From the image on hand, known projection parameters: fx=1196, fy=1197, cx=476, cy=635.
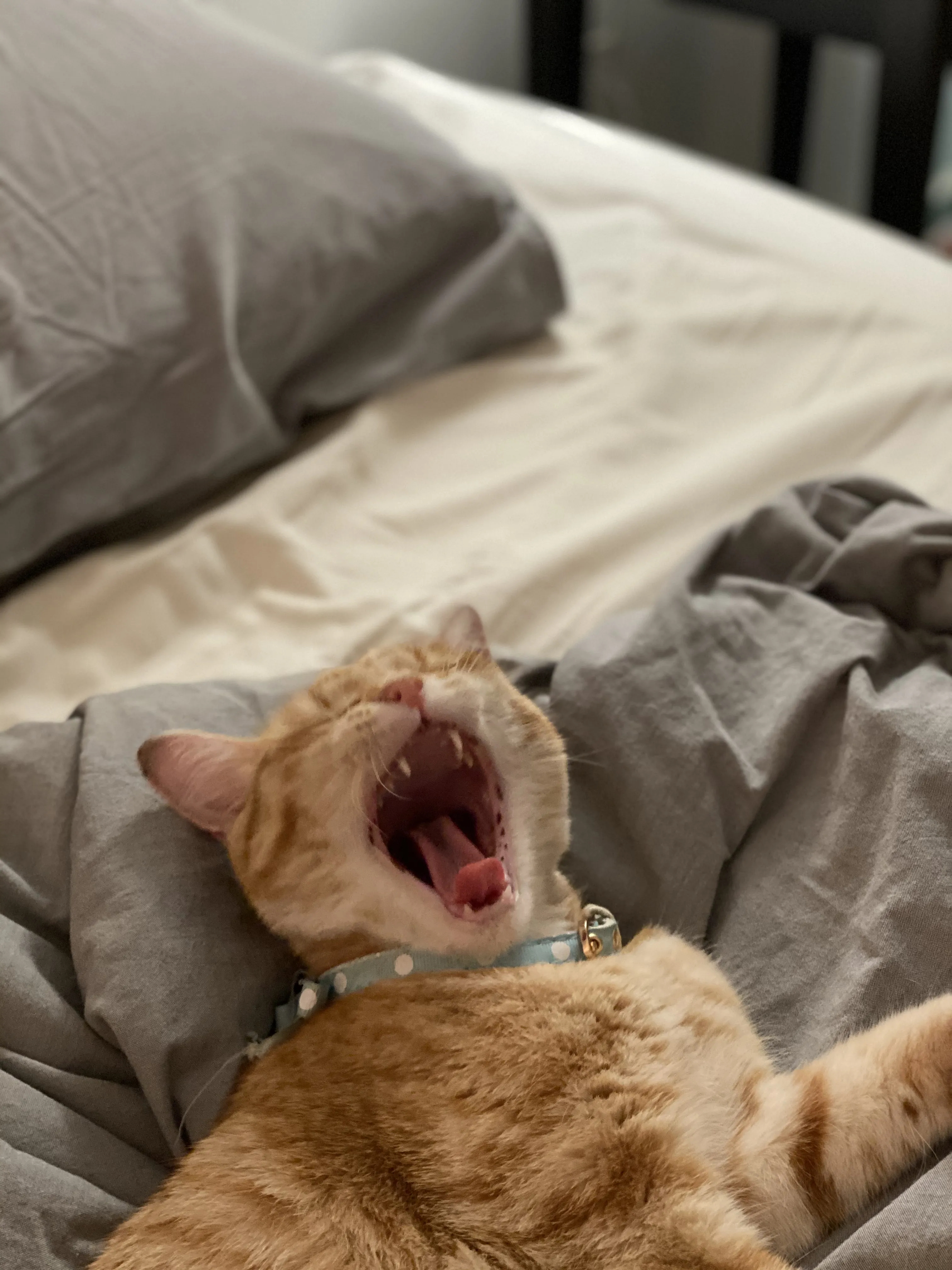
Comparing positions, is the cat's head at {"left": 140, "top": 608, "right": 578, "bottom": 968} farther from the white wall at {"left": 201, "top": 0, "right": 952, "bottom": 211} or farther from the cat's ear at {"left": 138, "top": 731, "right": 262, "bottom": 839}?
the white wall at {"left": 201, "top": 0, "right": 952, "bottom": 211}

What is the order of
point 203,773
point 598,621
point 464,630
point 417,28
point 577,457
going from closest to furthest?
point 203,773 → point 464,630 → point 598,621 → point 577,457 → point 417,28

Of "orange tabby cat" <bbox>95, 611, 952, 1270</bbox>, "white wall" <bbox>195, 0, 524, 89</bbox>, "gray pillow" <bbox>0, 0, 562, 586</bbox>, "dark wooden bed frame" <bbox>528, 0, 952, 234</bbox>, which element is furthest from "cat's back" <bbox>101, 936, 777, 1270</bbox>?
"white wall" <bbox>195, 0, 524, 89</bbox>

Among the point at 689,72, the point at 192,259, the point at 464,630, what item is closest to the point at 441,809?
the point at 464,630

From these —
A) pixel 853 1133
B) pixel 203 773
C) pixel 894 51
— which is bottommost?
pixel 853 1133

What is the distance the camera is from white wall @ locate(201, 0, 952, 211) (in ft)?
10.0

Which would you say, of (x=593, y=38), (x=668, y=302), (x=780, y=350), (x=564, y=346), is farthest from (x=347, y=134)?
(x=593, y=38)

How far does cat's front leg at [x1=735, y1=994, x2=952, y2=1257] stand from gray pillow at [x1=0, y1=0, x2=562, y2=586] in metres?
0.91

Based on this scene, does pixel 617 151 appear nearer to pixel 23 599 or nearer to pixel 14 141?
pixel 14 141

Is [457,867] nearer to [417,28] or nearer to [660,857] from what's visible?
[660,857]

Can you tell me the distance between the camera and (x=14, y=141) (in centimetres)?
126

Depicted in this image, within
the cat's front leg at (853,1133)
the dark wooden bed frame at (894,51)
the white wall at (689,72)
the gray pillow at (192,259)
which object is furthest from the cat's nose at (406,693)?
the white wall at (689,72)

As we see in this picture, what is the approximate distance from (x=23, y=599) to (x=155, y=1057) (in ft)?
1.97

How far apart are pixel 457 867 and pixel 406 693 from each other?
15 centimetres

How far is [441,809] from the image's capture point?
102cm
